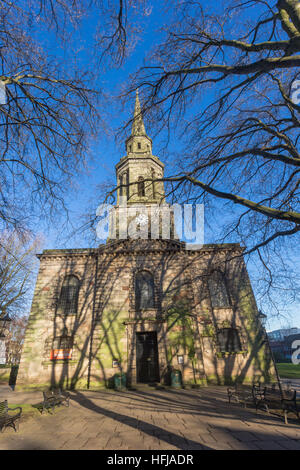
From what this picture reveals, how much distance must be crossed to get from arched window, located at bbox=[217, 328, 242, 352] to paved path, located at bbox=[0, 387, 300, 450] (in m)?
5.81

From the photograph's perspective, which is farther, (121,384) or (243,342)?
(243,342)

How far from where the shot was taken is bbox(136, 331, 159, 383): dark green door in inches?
495

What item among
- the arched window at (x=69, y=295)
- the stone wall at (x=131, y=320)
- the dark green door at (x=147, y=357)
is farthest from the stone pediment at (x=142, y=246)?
the dark green door at (x=147, y=357)

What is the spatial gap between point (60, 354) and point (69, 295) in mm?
3532

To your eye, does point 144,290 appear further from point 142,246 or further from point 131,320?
point 142,246

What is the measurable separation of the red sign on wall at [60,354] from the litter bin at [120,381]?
324 centimetres

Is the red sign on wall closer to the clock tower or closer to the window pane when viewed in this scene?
the window pane

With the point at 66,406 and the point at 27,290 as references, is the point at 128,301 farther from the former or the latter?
the point at 27,290

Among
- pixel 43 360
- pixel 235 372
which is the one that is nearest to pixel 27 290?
pixel 43 360

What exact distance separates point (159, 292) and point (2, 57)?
12.8 metres

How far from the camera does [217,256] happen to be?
15930 millimetres

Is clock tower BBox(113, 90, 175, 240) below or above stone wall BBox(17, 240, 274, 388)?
above

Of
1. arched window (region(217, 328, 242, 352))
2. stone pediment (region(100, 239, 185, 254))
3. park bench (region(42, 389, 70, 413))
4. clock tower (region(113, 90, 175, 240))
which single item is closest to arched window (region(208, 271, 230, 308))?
arched window (region(217, 328, 242, 352))

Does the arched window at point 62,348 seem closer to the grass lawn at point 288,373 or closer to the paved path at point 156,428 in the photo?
the paved path at point 156,428
